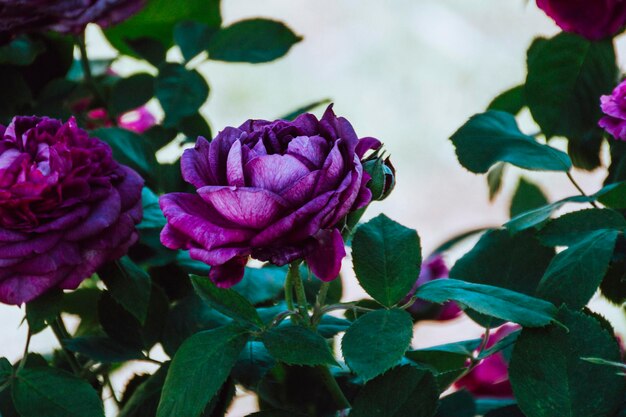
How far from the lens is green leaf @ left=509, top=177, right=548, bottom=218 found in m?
0.69

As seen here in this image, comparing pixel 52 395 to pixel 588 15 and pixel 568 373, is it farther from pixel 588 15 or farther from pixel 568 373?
pixel 588 15

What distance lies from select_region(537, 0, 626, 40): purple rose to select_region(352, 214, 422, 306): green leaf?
0.62ft

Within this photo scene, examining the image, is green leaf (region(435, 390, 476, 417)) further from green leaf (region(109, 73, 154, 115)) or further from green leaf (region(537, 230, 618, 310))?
green leaf (region(109, 73, 154, 115))

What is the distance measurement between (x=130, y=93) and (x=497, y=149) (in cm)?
29

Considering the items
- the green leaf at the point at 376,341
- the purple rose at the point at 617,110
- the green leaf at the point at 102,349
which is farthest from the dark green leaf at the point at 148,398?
the purple rose at the point at 617,110

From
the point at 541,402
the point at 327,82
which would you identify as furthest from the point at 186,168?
the point at 327,82

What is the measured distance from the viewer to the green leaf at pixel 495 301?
38 centimetres

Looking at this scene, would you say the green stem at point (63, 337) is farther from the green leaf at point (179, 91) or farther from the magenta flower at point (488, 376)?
the magenta flower at point (488, 376)

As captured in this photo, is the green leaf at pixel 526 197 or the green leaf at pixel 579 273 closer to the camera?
the green leaf at pixel 579 273

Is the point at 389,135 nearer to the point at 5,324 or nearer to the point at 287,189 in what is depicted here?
the point at 5,324

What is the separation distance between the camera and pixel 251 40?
0.68 meters

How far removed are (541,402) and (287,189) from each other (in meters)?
0.13

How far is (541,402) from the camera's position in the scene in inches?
15.5

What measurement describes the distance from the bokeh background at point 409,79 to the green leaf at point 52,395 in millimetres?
1583
